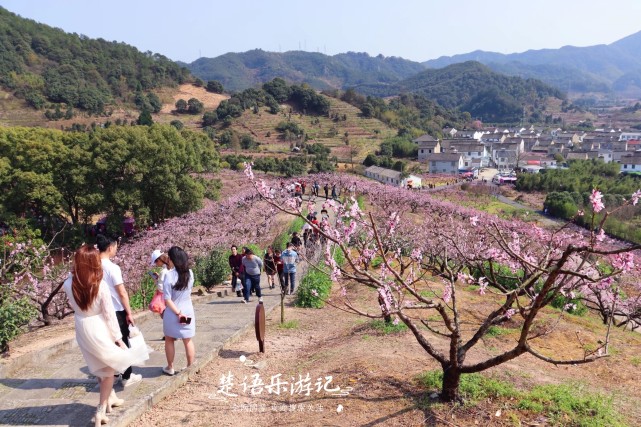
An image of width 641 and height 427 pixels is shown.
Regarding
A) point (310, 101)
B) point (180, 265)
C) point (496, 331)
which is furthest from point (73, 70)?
point (496, 331)

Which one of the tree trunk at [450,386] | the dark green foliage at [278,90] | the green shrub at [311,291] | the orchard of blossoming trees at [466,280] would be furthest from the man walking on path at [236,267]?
the dark green foliage at [278,90]

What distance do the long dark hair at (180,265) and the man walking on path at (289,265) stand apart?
5.13 metres

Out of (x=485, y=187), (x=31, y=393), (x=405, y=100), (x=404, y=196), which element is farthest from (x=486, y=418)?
(x=405, y=100)

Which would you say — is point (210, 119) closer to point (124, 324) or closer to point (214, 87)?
point (214, 87)

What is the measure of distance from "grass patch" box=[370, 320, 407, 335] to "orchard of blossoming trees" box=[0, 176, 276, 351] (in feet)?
17.8

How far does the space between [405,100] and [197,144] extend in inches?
3862

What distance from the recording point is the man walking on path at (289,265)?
1058cm

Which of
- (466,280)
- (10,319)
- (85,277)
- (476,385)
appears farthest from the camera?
(466,280)

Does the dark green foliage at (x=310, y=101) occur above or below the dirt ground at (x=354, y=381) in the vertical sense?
above

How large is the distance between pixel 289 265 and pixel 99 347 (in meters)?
6.62

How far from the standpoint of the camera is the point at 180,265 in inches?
Answer: 210

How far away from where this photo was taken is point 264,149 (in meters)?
63.2

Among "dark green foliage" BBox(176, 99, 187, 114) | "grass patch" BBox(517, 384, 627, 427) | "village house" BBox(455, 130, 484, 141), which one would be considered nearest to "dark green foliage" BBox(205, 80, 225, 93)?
"dark green foliage" BBox(176, 99, 187, 114)

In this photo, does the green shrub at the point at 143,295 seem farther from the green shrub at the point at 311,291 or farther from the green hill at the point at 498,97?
the green hill at the point at 498,97
